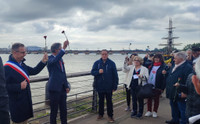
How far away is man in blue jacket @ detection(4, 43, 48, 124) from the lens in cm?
300

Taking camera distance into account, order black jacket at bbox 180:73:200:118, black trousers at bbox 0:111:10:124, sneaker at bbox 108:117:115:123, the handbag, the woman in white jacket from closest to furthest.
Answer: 1. black trousers at bbox 0:111:10:124
2. black jacket at bbox 180:73:200:118
3. sneaker at bbox 108:117:115:123
4. the handbag
5. the woman in white jacket

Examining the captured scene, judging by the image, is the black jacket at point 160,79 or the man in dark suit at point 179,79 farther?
the black jacket at point 160,79

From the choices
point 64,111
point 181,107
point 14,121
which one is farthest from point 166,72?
point 14,121

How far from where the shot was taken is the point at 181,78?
4.24 meters

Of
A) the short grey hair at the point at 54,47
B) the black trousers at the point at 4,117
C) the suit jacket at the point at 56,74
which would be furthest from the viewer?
the short grey hair at the point at 54,47

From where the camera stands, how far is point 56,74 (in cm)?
384

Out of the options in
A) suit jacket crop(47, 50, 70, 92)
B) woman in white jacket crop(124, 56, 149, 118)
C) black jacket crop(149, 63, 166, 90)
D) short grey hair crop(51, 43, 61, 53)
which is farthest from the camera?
black jacket crop(149, 63, 166, 90)

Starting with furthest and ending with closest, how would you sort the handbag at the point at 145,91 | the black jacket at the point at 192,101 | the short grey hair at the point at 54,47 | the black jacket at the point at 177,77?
the handbag at the point at 145,91 < the black jacket at the point at 177,77 < the short grey hair at the point at 54,47 < the black jacket at the point at 192,101

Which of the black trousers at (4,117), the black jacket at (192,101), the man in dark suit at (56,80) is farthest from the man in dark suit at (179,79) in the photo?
the black trousers at (4,117)

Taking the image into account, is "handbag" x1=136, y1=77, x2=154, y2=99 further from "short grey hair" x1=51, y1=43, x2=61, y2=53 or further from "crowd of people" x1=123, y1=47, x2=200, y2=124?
"short grey hair" x1=51, y1=43, x2=61, y2=53

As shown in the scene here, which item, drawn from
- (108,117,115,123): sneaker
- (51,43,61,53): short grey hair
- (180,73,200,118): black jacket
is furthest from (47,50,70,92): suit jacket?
(180,73,200,118): black jacket

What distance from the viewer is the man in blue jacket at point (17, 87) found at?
3.00 meters

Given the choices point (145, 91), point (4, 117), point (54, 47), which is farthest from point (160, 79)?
point (4, 117)

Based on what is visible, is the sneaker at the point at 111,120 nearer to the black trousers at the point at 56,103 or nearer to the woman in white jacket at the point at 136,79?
the woman in white jacket at the point at 136,79
